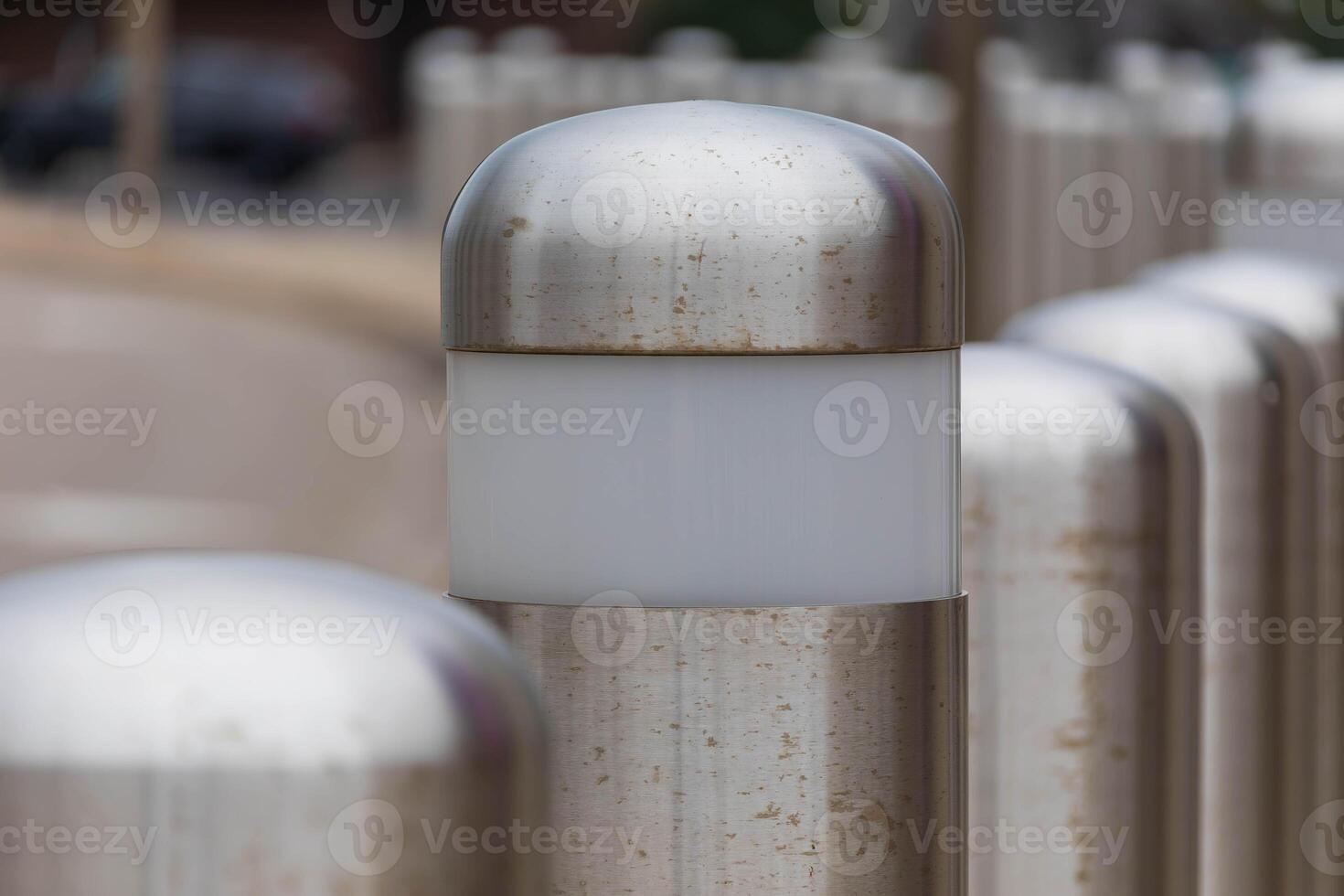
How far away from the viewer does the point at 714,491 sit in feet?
6.45

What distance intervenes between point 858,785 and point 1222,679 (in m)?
1.30

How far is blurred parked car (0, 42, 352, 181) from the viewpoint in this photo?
23.6 meters

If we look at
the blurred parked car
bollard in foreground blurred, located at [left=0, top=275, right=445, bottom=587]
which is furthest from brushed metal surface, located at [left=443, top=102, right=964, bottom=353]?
the blurred parked car

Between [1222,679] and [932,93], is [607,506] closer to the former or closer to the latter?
[1222,679]

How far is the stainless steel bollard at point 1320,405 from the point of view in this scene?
3.46 m

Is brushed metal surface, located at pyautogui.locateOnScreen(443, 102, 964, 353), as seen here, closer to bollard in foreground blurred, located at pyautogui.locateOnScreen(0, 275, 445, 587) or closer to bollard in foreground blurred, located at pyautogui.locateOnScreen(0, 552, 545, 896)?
bollard in foreground blurred, located at pyautogui.locateOnScreen(0, 552, 545, 896)

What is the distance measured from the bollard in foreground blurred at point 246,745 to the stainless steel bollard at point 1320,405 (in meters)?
2.07

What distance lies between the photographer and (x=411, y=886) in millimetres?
1549

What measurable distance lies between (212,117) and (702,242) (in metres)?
24.2

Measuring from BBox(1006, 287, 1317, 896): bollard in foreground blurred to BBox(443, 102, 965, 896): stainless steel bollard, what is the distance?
1.17 meters

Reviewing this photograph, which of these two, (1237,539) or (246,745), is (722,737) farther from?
(1237,539)

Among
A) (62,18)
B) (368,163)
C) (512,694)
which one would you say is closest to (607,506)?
(512,694)

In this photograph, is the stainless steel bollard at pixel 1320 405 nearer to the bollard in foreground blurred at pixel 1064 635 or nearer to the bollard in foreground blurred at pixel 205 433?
the bollard in foreground blurred at pixel 1064 635

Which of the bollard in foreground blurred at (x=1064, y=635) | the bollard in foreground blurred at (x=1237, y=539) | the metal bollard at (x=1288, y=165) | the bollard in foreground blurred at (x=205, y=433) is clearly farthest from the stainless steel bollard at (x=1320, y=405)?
the bollard in foreground blurred at (x=205, y=433)
